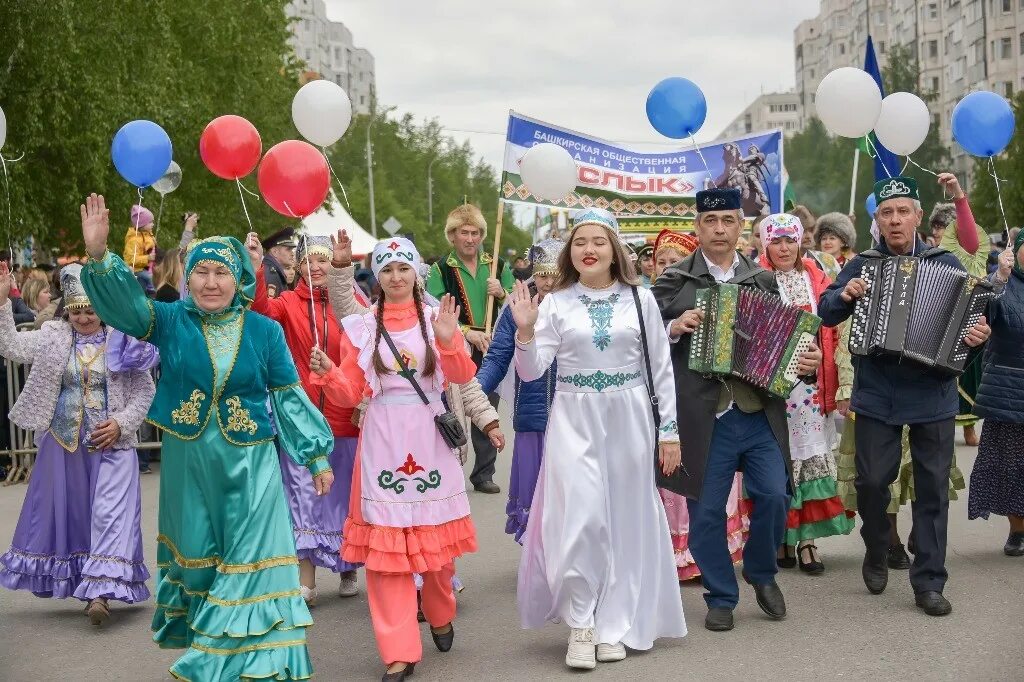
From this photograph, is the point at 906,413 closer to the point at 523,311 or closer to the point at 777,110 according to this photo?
the point at 523,311

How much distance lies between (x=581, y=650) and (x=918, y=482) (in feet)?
7.51

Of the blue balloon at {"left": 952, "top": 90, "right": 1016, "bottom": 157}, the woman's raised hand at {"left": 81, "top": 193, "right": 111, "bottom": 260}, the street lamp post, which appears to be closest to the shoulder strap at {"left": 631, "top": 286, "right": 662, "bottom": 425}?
the woman's raised hand at {"left": 81, "top": 193, "right": 111, "bottom": 260}

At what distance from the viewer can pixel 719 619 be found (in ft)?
25.1

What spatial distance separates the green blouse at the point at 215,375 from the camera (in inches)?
256

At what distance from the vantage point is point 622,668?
6.98m

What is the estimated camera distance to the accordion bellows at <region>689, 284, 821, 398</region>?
762 centimetres

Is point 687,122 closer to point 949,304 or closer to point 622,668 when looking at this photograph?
point 949,304

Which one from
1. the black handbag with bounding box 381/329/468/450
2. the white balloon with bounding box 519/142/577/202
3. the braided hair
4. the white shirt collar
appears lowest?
the black handbag with bounding box 381/329/468/450

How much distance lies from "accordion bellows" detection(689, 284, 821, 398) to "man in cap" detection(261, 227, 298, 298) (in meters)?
4.52

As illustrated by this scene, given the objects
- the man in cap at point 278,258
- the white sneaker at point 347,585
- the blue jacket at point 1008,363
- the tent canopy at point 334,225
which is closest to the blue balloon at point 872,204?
the blue jacket at point 1008,363

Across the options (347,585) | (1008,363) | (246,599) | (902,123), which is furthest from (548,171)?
(246,599)

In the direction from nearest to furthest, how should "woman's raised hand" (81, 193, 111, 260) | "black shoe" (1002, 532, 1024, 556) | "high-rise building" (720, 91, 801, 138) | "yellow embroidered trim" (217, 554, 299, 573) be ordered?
"woman's raised hand" (81, 193, 111, 260)
"yellow embroidered trim" (217, 554, 299, 573)
"black shoe" (1002, 532, 1024, 556)
"high-rise building" (720, 91, 801, 138)

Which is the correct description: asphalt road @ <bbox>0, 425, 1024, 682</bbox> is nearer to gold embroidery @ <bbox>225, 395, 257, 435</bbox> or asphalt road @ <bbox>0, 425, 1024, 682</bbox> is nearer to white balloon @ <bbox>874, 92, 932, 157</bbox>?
gold embroidery @ <bbox>225, 395, 257, 435</bbox>

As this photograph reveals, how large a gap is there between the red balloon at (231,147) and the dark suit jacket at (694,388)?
3.02m
